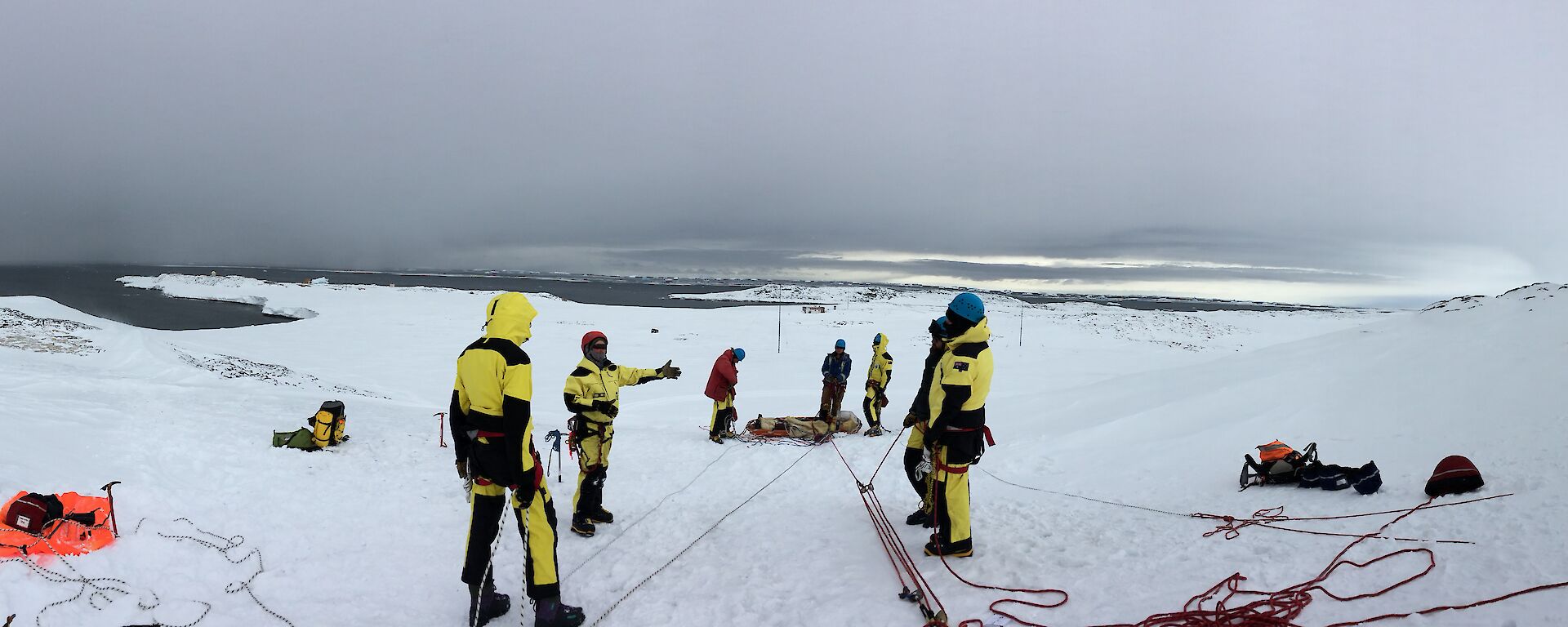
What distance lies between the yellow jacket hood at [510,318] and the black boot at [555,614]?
1.72m

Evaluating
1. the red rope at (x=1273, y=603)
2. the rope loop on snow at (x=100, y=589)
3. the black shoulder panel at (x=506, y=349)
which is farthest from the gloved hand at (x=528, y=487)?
the red rope at (x=1273, y=603)

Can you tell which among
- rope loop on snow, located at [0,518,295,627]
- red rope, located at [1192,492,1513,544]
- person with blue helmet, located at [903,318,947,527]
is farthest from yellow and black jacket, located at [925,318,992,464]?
rope loop on snow, located at [0,518,295,627]

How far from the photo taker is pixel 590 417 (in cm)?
616

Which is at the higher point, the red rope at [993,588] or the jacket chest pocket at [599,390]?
the jacket chest pocket at [599,390]

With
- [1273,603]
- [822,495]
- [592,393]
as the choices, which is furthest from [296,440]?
[1273,603]

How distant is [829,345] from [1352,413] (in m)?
21.2

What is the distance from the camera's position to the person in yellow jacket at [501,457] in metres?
3.94

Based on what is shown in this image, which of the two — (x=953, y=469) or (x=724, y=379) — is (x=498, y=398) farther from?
(x=724, y=379)

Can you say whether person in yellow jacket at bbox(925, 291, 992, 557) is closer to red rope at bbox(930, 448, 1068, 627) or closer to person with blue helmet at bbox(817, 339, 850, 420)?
red rope at bbox(930, 448, 1068, 627)

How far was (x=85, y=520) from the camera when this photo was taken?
15.4ft

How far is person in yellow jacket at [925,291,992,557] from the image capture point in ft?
16.2

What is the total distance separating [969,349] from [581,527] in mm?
3841

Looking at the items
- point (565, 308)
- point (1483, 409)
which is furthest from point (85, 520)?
point (565, 308)

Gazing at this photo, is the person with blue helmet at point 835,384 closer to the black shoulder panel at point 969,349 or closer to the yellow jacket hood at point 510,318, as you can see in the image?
the black shoulder panel at point 969,349
